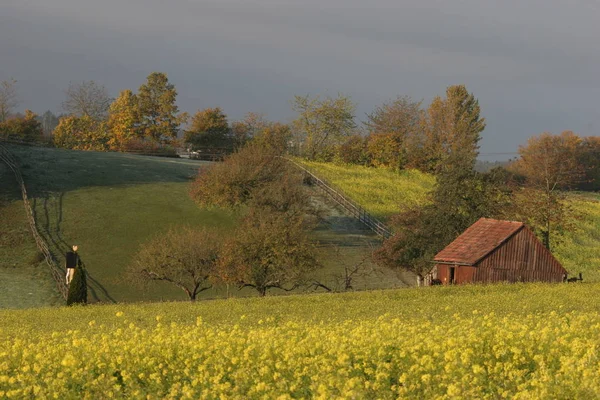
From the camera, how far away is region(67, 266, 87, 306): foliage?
4269 cm

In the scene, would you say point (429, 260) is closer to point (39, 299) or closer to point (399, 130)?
point (39, 299)

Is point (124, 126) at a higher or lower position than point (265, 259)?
higher

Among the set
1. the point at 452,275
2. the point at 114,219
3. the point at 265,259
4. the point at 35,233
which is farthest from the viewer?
the point at 114,219

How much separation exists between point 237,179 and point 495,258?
2817 centimetres

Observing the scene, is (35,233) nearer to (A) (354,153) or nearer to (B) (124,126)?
(B) (124,126)

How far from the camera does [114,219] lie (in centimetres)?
7812

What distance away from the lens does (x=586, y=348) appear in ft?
55.6

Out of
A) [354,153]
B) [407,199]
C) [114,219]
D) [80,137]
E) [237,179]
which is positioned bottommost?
[114,219]

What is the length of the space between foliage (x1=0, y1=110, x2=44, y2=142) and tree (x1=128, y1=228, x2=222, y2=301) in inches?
2627

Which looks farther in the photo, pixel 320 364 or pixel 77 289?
pixel 77 289

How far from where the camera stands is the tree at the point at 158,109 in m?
138

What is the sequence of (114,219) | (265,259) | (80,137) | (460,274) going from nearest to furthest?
(265,259) → (460,274) → (114,219) → (80,137)

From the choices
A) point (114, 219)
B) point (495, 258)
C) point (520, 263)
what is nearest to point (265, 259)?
point (495, 258)

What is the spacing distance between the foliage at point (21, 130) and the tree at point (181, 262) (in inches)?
2627
